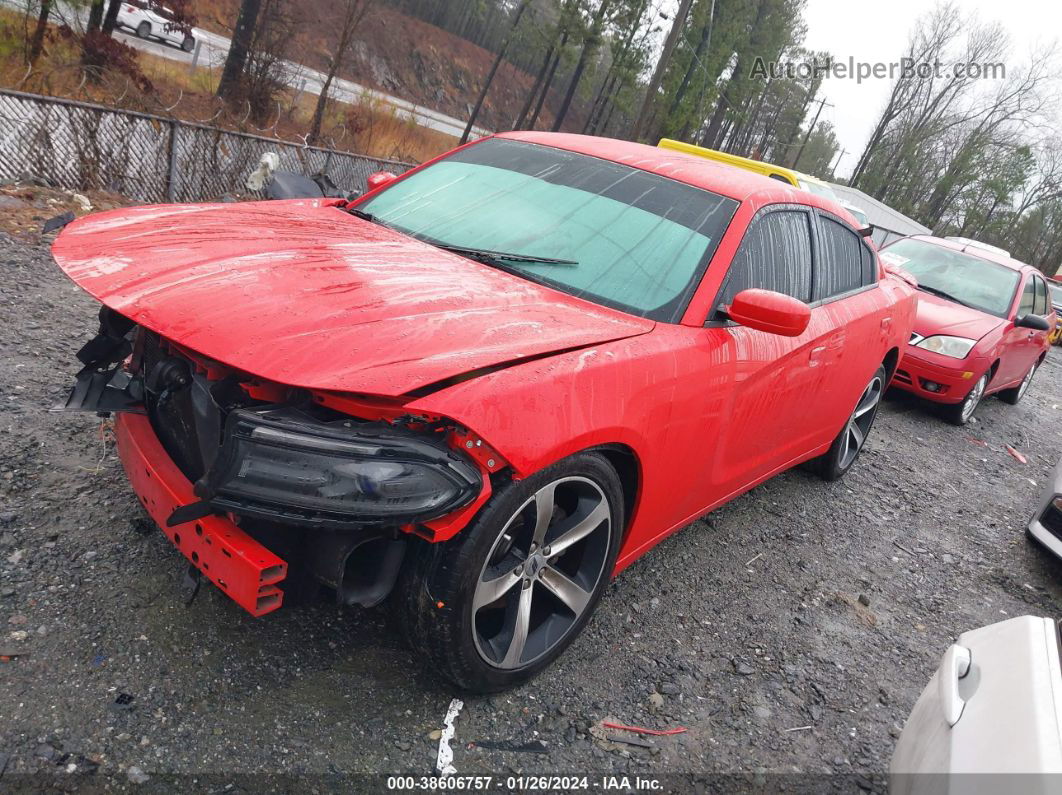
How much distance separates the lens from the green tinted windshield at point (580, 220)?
2811 mm

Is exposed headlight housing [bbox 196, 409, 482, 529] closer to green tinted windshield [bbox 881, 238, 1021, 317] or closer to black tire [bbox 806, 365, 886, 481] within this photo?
black tire [bbox 806, 365, 886, 481]

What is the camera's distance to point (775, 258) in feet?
10.8

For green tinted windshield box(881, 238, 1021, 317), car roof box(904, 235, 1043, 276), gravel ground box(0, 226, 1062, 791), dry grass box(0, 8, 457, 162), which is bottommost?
gravel ground box(0, 226, 1062, 791)

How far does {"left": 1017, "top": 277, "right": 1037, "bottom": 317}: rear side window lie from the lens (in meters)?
8.09

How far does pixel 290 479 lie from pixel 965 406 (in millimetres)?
7480

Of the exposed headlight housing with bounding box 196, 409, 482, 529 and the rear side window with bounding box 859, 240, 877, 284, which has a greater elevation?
the rear side window with bounding box 859, 240, 877, 284

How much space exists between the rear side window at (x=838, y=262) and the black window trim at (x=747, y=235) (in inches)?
2.8

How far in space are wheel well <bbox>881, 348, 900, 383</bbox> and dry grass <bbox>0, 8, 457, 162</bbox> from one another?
851 cm

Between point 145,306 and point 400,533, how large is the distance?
917mm

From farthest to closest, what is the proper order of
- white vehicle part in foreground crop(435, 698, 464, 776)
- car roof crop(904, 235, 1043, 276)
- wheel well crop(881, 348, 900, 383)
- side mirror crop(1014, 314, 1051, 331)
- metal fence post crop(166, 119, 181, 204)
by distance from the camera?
car roof crop(904, 235, 1043, 276), metal fence post crop(166, 119, 181, 204), side mirror crop(1014, 314, 1051, 331), wheel well crop(881, 348, 900, 383), white vehicle part in foreground crop(435, 698, 464, 776)

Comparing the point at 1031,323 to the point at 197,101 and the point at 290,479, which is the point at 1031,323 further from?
the point at 197,101

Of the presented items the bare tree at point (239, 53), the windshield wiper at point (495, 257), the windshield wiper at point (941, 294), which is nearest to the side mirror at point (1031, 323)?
the windshield wiper at point (941, 294)

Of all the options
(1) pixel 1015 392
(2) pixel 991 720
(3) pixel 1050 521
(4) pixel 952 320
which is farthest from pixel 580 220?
(1) pixel 1015 392

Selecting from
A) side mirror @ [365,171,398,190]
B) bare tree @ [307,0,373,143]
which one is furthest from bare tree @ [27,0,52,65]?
side mirror @ [365,171,398,190]
